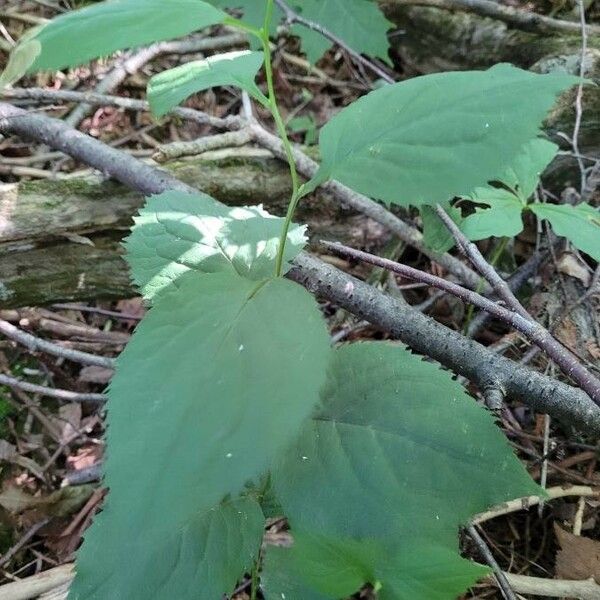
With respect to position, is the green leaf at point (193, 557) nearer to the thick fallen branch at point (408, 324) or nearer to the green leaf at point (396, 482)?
the green leaf at point (396, 482)

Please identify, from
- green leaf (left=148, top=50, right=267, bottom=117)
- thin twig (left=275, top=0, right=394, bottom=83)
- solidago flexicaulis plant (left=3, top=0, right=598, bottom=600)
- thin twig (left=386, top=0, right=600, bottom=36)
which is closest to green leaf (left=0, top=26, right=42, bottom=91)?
solidago flexicaulis plant (left=3, top=0, right=598, bottom=600)

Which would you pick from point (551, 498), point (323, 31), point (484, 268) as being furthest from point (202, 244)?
point (323, 31)

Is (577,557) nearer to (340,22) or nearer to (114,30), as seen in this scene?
(114,30)

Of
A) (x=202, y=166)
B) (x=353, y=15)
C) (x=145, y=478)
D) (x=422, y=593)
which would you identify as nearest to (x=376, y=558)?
(x=422, y=593)

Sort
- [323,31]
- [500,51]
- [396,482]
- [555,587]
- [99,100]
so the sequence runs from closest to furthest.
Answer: [396,482]
[555,587]
[99,100]
[323,31]
[500,51]

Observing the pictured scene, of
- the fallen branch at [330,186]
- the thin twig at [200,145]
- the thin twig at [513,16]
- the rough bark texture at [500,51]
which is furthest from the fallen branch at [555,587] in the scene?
the thin twig at [513,16]

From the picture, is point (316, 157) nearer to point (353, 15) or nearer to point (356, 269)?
point (356, 269)
